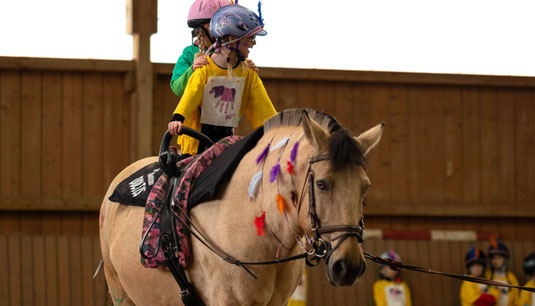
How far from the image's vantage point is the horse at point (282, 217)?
2.75 meters

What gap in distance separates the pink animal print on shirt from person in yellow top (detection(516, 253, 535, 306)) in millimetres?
5818

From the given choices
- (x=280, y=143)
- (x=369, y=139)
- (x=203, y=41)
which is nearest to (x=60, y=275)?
(x=203, y=41)

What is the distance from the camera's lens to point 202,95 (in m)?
3.82

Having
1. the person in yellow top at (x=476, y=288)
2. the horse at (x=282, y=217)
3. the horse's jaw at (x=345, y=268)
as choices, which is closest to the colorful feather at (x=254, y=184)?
the horse at (x=282, y=217)

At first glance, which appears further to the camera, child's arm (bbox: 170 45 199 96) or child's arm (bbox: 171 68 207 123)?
child's arm (bbox: 170 45 199 96)

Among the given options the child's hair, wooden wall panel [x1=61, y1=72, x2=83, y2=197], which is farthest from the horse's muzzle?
wooden wall panel [x1=61, y1=72, x2=83, y2=197]

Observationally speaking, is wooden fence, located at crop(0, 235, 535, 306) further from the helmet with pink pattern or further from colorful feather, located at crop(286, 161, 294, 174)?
colorful feather, located at crop(286, 161, 294, 174)

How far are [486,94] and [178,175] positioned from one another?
7.08 metres

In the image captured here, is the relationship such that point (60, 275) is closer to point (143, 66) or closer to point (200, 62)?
point (143, 66)

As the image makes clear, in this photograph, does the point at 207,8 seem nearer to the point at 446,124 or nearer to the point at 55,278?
the point at 55,278

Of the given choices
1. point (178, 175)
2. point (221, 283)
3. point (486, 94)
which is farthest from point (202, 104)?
point (486, 94)

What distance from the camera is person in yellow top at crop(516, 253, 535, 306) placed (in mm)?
8508

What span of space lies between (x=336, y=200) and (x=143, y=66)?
252 inches

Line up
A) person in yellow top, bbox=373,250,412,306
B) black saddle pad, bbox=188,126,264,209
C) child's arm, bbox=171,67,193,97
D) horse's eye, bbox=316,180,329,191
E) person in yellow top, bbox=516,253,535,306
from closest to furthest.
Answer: horse's eye, bbox=316,180,329,191
black saddle pad, bbox=188,126,264,209
child's arm, bbox=171,67,193,97
person in yellow top, bbox=516,253,535,306
person in yellow top, bbox=373,250,412,306
